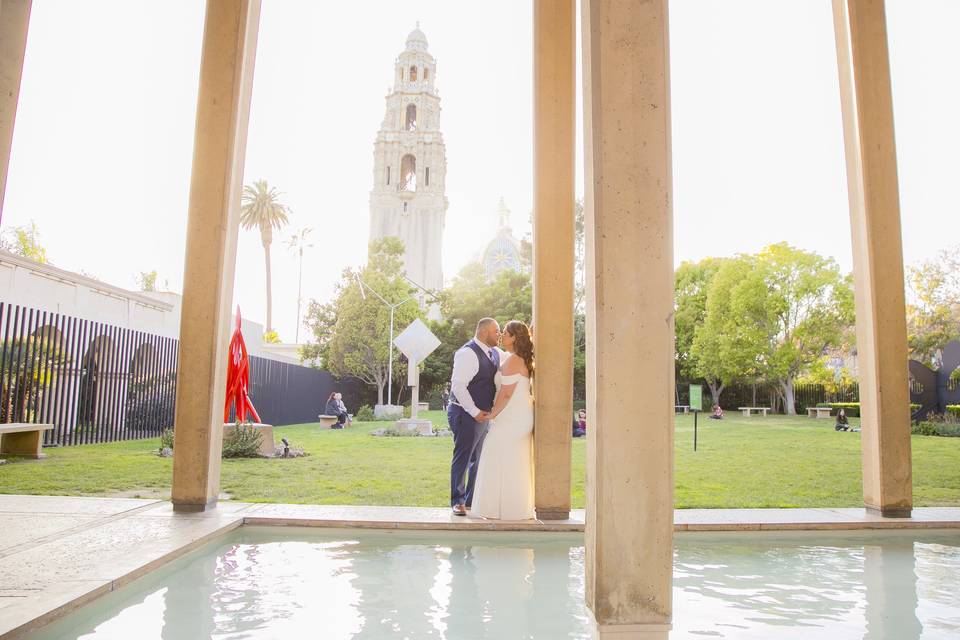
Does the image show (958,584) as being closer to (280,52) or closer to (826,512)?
(826,512)

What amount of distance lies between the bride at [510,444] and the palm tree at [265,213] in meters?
55.1

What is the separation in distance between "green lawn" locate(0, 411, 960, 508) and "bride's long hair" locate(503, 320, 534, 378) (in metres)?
2.06

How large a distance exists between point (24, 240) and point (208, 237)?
40675 millimetres

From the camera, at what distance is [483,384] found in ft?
21.6

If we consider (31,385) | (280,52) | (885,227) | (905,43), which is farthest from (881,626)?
(31,385)

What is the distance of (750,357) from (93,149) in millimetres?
32144

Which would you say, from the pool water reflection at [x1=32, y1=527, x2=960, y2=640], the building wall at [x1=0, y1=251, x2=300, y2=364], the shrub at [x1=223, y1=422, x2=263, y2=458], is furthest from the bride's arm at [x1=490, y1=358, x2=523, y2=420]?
the building wall at [x1=0, y1=251, x2=300, y2=364]

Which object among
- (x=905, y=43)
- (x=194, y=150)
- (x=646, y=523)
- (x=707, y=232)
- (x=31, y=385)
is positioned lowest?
(x=646, y=523)

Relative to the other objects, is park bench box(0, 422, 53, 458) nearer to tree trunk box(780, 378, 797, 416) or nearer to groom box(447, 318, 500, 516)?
groom box(447, 318, 500, 516)

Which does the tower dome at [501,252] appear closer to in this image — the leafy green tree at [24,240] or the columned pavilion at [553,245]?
the leafy green tree at [24,240]

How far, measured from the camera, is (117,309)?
1942 centimetres

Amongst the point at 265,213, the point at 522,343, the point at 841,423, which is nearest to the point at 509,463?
the point at 522,343

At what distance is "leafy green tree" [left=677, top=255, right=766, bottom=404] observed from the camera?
3703 centimetres

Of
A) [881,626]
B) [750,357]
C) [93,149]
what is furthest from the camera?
[750,357]
